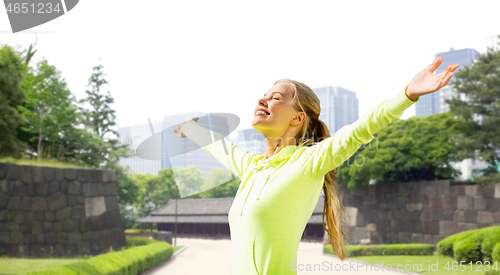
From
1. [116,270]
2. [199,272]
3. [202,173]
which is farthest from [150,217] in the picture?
[202,173]

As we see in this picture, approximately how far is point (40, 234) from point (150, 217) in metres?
16.2

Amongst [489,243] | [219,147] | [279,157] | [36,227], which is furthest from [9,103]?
[489,243]

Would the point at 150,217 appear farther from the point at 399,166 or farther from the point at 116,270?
the point at 116,270

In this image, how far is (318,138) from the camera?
137cm

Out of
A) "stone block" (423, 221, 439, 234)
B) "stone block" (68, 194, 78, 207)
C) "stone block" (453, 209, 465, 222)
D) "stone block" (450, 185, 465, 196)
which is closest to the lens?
"stone block" (68, 194, 78, 207)

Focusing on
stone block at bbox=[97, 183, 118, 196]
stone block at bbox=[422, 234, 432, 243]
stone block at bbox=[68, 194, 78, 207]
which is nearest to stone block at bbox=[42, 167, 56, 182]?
stone block at bbox=[68, 194, 78, 207]

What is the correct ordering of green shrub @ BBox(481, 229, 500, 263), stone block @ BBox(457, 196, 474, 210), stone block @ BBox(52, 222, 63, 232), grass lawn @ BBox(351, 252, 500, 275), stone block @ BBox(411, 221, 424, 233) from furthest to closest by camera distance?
1. stone block @ BBox(411, 221, 424, 233)
2. stone block @ BBox(457, 196, 474, 210)
3. stone block @ BBox(52, 222, 63, 232)
4. grass lawn @ BBox(351, 252, 500, 275)
5. green shrub @ BBox(481, 229, 500, 263)

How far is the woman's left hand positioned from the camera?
0.89m

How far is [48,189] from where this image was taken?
8.92 metres

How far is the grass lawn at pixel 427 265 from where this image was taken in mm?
7232

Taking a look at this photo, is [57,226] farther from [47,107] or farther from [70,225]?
[47,107]

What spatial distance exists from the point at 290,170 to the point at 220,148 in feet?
1.52

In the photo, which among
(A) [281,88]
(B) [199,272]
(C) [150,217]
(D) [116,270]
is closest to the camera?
(A) [281,88]

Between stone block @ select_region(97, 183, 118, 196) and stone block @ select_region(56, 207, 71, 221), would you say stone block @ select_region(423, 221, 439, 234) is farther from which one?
stone block @ select_region(56, 207, 71, 221)
